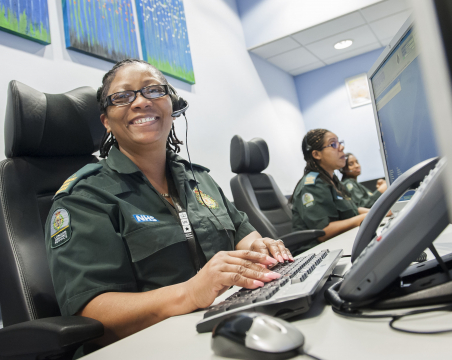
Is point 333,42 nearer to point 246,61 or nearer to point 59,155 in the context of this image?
point 246,61

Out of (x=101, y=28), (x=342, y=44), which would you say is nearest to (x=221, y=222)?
(x=101, y=28)

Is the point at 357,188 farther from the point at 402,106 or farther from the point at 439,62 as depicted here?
the point at 439,62

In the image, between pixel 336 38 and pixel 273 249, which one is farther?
pixel 336 38

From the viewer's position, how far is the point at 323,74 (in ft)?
15.7

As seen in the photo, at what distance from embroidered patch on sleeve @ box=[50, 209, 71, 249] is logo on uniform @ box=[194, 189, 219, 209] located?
1.38ft

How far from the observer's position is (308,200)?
2078mm

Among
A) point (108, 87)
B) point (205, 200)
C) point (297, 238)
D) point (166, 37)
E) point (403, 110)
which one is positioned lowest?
point (297, 238)

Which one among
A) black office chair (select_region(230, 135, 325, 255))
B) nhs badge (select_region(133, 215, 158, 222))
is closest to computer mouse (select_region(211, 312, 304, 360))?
nhs badge (select_region(133, 215, 158, 222))

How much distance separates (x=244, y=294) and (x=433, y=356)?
31 cm

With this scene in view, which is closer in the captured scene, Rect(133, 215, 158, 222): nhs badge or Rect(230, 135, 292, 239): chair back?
Rect(133, 215, 158, 222): nhs badge

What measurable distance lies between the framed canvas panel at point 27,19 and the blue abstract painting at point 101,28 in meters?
0.13

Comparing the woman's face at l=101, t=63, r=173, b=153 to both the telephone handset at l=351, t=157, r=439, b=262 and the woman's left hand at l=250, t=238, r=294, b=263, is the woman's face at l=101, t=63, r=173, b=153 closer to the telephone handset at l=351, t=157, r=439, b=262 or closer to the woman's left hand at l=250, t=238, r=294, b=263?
the woman's left hand at l=250, t=238, r=294, b=263

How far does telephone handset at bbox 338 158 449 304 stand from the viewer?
1.28ft

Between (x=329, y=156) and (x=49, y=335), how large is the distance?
200 centimetres
